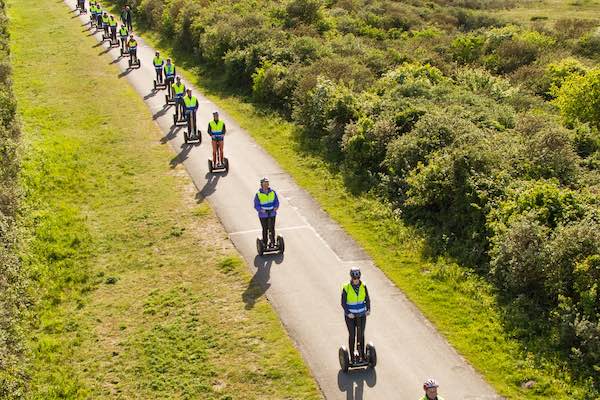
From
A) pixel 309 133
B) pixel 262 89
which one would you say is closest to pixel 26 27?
pixel 262 89

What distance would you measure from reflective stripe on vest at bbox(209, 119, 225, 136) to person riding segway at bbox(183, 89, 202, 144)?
3629 millimetres

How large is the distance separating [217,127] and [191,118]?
4.04 meters

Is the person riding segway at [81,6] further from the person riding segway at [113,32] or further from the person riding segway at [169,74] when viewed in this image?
the person riding segway at [169,74]

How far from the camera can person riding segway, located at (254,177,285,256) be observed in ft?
55.3

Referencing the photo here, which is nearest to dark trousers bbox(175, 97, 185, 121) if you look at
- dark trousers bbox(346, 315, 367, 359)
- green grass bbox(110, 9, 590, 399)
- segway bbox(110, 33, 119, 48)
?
green grass bbox(110, 9, 590, 399)

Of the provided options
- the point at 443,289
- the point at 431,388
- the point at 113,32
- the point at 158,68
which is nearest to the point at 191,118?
the point at 158,68

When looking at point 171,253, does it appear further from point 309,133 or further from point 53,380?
point 309,133

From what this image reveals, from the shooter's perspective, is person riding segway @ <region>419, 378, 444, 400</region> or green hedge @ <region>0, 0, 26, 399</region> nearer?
person riding segway @ <region>419, 378, 444, 400</region>

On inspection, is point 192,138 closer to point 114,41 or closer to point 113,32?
point 113,32

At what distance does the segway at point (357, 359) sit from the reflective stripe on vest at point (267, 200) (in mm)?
5085

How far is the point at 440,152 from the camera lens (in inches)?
778

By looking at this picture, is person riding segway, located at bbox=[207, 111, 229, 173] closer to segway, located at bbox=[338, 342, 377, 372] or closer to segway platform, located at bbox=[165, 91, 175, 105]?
segway platform, located at bbox=[165, 91, 175, 105]

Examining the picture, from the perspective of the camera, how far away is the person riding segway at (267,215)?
16.9 metres

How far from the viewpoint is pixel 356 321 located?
12.7 meters
